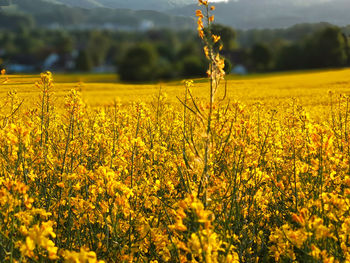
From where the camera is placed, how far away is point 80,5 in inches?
86.1

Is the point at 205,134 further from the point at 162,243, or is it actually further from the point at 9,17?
the point at 9,17

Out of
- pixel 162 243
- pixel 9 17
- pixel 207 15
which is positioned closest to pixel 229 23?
pixel 207 15

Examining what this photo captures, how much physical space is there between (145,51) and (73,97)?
2014 mm

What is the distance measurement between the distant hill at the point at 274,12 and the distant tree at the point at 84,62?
33.7 inches

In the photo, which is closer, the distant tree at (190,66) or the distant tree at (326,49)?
the distant tree at (190,66)

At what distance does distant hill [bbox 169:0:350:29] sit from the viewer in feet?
9.12

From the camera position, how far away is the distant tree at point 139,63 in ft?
5.51

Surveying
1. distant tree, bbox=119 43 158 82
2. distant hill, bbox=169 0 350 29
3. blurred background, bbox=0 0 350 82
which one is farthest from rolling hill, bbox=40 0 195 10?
distant tree, bbox=119 43 158 82

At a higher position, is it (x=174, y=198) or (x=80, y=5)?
(x=80, y=5)

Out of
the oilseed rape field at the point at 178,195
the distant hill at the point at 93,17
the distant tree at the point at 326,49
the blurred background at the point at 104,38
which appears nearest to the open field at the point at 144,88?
the oilseed rape field at the point at 178,195

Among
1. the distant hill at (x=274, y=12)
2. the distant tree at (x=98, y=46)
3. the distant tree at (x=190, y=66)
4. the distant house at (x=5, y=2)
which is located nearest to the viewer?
the distant tree at (x=98, y=46)

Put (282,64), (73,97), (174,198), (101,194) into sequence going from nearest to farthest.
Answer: (101,194) → (73,97) → (174,198) → (282,64)

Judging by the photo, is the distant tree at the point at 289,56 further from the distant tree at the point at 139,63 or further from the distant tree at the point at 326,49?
the distant tree at the point at 139,63

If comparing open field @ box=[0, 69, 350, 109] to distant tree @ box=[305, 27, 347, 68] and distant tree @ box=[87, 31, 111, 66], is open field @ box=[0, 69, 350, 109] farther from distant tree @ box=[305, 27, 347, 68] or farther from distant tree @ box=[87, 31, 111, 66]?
distant tree @ box=[305, 27, 347, 68]
